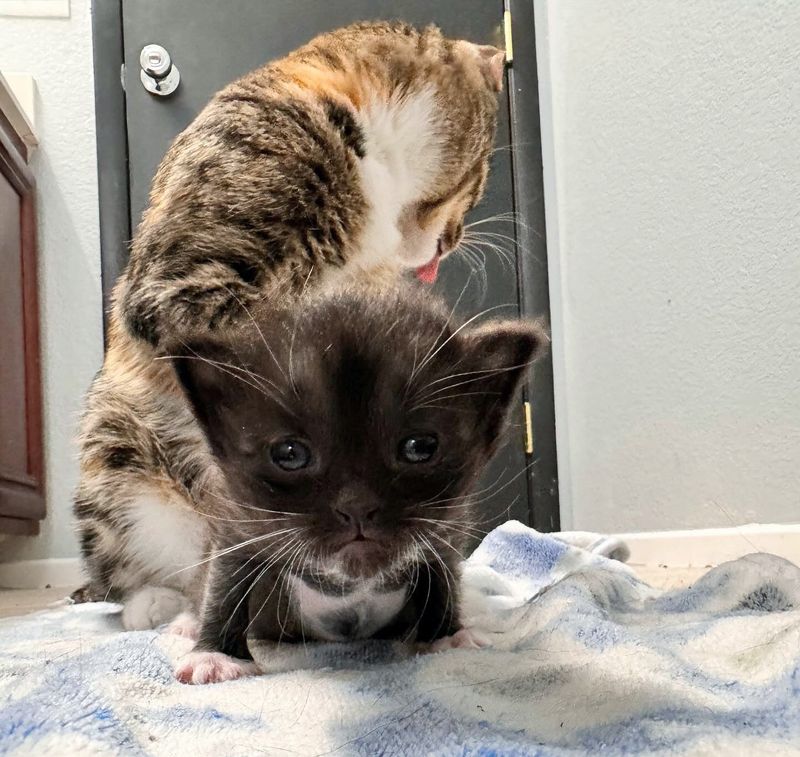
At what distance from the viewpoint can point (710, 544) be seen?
1817 millimetres

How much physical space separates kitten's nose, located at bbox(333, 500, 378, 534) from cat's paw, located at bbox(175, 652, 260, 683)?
256mm

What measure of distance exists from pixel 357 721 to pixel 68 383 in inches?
92.6

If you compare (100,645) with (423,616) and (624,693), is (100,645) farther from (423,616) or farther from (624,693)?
(624,693)

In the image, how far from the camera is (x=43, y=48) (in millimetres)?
2791

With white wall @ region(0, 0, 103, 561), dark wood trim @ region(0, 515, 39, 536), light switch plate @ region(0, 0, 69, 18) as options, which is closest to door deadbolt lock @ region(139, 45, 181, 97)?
white wall @ region(0, 0, 103, 561)

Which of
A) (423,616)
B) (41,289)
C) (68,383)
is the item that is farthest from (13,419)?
(423,616)

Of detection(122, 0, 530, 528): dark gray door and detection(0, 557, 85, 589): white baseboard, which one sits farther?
detection(0, 557, 85, 589): white baseboard

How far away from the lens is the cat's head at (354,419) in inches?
33.6

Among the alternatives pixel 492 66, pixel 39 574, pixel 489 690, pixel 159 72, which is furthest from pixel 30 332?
pixel 489 690

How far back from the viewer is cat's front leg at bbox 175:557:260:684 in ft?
3.22

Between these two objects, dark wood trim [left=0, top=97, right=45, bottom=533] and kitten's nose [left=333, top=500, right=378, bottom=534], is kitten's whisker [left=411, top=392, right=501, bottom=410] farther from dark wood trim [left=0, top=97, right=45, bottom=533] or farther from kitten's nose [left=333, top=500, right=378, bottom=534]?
dark wood trim [left=0, top=97, right=45, bottom=533]

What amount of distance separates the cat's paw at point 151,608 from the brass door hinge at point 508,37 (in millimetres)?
1867

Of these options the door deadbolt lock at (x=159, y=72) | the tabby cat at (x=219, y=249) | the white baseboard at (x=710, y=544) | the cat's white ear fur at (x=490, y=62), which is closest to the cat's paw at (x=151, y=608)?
the tabby cat at (x=219, y=249)

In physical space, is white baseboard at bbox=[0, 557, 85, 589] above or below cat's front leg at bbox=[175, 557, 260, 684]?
below
